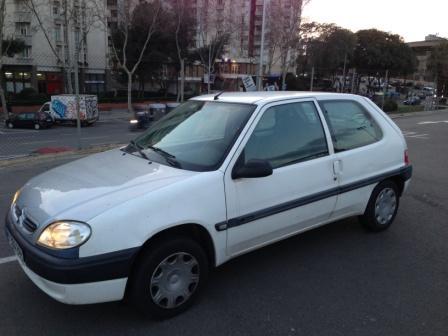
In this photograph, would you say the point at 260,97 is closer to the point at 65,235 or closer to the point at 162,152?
the point at 162,152

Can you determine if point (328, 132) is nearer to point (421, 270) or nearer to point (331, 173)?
point (331, 173)

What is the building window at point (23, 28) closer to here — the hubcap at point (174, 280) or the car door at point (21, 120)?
the car door at point (21, 120)

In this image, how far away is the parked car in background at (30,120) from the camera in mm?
28697

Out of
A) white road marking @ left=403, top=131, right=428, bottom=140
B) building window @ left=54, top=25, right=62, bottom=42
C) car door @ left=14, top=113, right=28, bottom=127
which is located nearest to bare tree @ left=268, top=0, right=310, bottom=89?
building window @ left=54, top=25, right=62, bottom=42

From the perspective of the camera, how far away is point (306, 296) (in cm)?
335

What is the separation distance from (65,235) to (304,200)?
1997mm

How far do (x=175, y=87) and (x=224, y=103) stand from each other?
1988 inches

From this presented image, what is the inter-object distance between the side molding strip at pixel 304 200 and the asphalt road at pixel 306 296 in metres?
0.62

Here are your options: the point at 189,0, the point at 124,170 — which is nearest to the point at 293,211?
the point at 124,170

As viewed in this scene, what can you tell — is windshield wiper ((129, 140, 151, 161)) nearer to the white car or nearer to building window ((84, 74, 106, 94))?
the white car

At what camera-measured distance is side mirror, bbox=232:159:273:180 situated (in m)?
3.10

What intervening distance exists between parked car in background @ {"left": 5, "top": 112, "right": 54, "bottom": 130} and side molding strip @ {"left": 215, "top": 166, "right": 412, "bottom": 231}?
28.5 m

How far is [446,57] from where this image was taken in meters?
40.4

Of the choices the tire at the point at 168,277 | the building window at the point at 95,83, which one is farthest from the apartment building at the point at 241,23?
the tire at the point at 168,277
